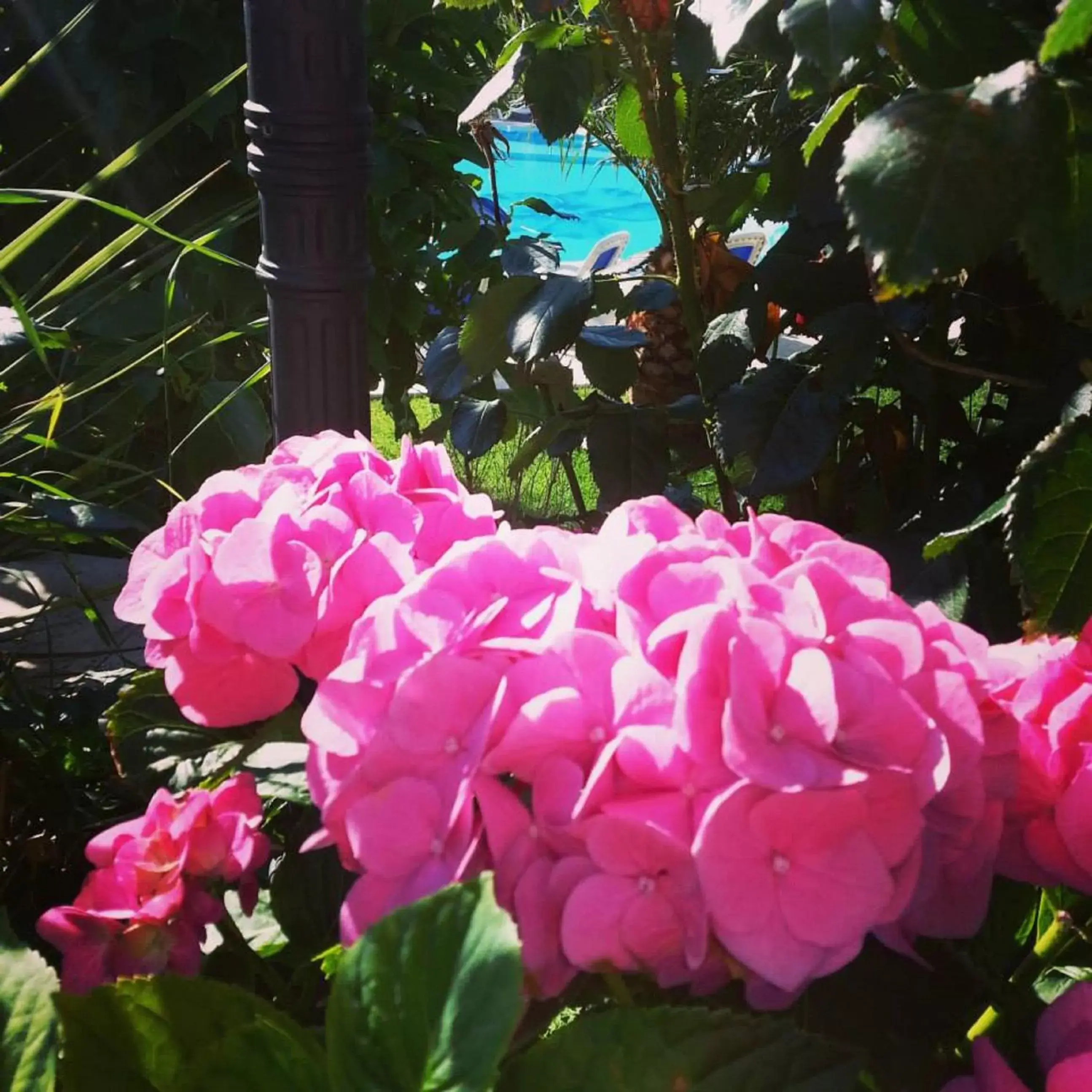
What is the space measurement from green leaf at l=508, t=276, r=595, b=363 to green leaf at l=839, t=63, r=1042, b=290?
61cm

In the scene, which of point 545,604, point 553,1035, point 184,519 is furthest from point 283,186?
point 553,1035

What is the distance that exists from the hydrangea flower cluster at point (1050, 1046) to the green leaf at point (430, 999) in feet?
0.53

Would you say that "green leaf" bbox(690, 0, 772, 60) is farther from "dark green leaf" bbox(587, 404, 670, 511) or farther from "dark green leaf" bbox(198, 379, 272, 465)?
"dark green leaf" bbox(198, 379, 272, 465)

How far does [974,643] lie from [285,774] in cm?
28

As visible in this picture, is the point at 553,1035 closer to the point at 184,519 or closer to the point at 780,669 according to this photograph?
the point at 780,669

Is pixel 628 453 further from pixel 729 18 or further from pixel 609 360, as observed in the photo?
pixel 729 18

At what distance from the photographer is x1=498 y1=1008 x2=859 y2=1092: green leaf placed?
13.7 inches

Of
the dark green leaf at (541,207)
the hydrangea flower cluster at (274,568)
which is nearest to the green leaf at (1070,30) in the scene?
the hydrangea flower cluster at (274,568)

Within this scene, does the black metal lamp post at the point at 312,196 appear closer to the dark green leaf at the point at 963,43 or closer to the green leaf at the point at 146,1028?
the dark green leaf at the point at 963,43

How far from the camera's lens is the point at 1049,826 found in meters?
0.43

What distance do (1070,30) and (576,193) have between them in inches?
453

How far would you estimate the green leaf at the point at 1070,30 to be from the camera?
1.21 feet

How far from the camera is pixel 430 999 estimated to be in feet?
1.11

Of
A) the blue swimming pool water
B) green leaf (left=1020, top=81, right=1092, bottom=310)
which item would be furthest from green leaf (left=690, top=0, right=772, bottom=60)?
the blue swimming pool water
